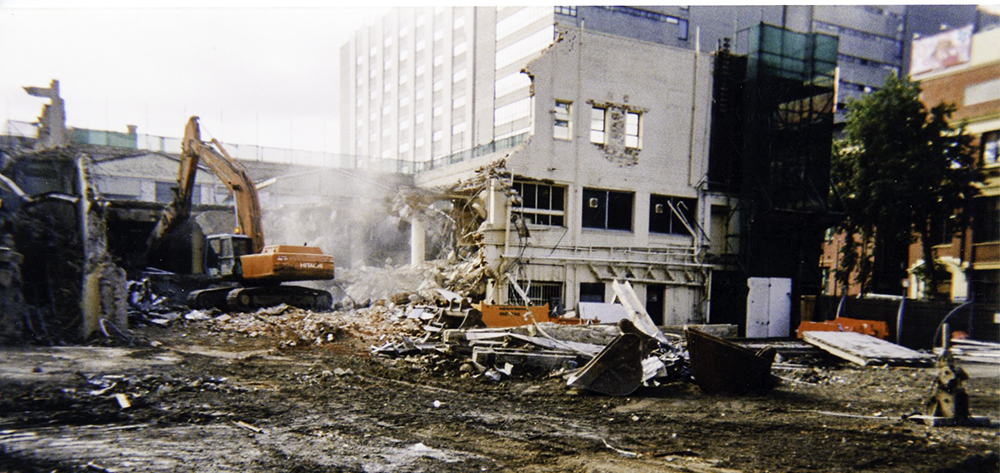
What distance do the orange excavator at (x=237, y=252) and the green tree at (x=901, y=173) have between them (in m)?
12.5

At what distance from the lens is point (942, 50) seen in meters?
6.84

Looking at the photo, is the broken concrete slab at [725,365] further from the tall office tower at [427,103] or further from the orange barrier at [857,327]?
the tall office tower at [427,103]

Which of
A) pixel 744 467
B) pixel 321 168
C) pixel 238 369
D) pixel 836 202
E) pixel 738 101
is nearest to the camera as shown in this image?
pixel 744 467

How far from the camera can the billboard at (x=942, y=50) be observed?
645cm

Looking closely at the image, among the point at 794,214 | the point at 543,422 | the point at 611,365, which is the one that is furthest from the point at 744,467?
the point at 794,214

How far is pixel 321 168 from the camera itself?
14672 millimetres

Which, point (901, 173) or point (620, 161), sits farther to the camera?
point (620, 161)

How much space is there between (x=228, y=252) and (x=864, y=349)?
1509 cm

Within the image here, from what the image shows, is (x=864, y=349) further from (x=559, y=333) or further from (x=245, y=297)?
(x=245, y=297)

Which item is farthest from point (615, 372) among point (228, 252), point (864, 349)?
point (228, 252)

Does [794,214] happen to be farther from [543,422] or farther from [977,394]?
[543,422]

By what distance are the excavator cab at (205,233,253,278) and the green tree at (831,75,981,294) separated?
14254 mm

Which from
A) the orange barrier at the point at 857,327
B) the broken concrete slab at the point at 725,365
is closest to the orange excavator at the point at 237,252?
the broken concrete slab at the point at 725,365

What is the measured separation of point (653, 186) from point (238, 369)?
42.3 ft
